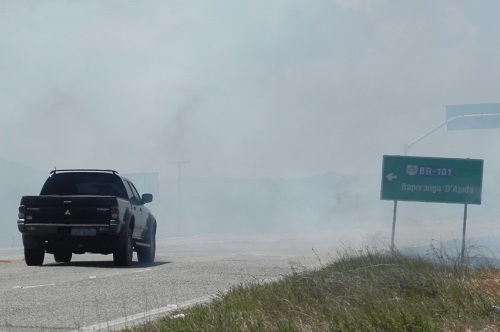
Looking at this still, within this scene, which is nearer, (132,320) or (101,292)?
(132,320)

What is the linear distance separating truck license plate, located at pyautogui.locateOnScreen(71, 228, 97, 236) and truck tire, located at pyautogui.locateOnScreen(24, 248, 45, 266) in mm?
986

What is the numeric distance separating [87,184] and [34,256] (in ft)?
6.66

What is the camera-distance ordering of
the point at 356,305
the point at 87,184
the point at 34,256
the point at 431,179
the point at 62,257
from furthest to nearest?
the point at 431,179
the point at 62,257
the point at 87,184
the point at 34,256
the point at 356,305

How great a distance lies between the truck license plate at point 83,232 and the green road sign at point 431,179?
9.10 meters

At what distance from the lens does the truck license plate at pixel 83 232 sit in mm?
21578

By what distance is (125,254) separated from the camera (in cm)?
2192

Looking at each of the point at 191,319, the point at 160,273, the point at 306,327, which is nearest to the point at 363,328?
the point at 306,327

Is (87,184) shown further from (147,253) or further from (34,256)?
(147,253)

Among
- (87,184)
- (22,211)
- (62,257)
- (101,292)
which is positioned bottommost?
(62,257)

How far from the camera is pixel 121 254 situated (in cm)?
2191

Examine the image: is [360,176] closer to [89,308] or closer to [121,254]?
[121,254]

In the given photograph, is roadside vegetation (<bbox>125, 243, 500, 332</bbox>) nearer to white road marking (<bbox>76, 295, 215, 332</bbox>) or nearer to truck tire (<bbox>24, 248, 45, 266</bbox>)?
white road marking (<bbox>76, 295, 215, 332</bbox>)

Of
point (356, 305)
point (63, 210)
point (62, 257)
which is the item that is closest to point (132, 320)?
point (356, 305)

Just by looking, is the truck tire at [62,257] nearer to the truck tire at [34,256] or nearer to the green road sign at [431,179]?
the truck tire at [34,256]
